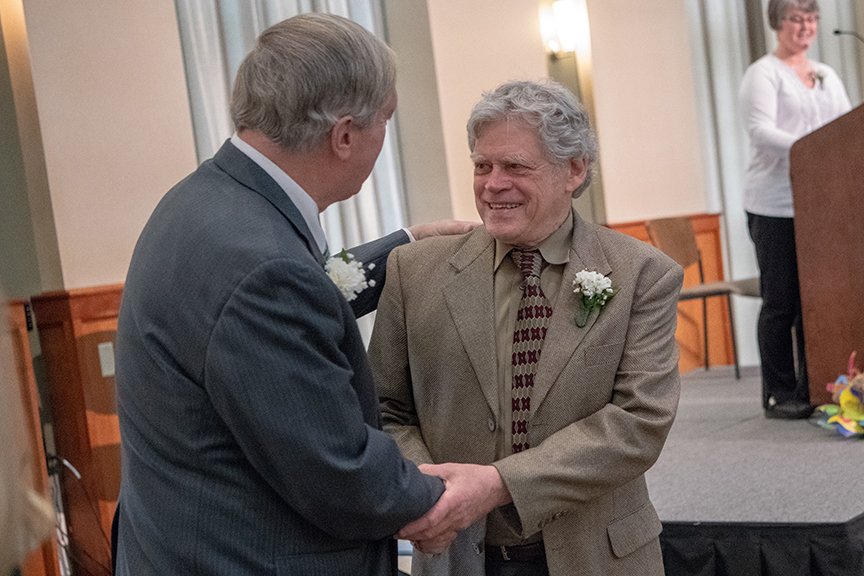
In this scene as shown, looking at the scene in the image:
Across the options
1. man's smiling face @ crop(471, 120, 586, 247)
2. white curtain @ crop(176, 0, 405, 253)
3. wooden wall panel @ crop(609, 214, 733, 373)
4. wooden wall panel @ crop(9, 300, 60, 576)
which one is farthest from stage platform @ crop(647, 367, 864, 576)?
wooden wall panel @ crop(609, 214, 733, 373)

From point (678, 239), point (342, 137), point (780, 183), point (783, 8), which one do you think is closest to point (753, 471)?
point (780, 183)

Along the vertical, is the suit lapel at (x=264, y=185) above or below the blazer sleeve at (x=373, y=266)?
above

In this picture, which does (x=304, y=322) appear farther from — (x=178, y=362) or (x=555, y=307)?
(x=555, y=307)

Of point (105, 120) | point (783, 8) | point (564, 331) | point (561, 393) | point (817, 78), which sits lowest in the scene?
point (561, 393)

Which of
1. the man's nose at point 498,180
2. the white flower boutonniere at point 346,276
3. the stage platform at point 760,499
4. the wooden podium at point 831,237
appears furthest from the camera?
the wooden podium at point 831,237

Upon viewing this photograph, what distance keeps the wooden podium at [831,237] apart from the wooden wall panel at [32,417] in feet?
10.0

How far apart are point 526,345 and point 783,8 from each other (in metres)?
3.46

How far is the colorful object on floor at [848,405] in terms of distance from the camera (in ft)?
14.6

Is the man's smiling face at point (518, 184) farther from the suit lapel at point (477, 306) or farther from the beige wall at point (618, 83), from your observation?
the beige wall at point (618, 83)

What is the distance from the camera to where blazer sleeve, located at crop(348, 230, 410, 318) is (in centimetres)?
222

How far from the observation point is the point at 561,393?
1984 mm

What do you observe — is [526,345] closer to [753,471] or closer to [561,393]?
[561,393]

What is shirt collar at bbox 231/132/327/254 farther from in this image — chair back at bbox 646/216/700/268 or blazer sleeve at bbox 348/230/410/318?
chair back at bbox 646/216/700/268

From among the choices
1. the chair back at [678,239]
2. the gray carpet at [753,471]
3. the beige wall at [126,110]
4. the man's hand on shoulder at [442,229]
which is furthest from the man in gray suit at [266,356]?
the chair back at [678,239]
